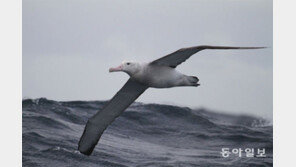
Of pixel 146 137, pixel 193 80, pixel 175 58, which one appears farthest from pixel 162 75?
pixel 146 137

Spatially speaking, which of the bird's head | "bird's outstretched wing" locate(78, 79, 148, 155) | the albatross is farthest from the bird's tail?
"bird's outstretched wing" locate(78, 79, 148, 155)

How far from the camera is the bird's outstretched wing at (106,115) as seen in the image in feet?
24.3

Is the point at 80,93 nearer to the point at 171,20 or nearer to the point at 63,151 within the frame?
the point at 63,151

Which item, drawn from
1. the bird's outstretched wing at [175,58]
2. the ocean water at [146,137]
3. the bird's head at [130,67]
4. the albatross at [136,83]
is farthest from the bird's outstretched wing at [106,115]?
the bird's outstretched wing at [175,58]

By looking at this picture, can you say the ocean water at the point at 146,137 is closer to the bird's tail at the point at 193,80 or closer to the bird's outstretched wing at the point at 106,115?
the bird's outstretched wing at the point at 106,115

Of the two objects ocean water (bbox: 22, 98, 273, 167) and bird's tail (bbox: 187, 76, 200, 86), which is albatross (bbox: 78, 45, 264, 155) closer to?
bird's tail (bbox: 187, 76, 200, 86)

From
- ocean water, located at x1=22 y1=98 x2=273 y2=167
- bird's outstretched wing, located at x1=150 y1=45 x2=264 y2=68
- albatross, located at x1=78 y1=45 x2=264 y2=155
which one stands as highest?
bird's outstretched wing, located at x1=150 y1=45 x2=264 y2=68

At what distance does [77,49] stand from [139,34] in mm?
915

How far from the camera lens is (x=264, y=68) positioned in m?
7.72

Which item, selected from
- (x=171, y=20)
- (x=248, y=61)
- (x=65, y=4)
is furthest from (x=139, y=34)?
(x=248, y=61)

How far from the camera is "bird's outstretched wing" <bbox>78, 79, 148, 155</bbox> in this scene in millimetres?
7398

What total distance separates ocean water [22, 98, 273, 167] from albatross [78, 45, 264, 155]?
0.24m

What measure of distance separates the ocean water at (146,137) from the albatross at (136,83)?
0.24 meters

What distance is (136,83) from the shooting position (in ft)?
23.6
